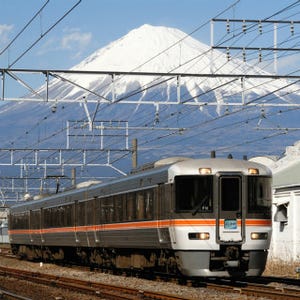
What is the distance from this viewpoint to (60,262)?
3897cm

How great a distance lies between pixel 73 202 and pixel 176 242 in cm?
1240

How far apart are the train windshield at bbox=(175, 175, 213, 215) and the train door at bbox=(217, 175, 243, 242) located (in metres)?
0.27

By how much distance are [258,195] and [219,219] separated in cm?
130

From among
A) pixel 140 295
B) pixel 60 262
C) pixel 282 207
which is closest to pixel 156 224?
pixel 140 295

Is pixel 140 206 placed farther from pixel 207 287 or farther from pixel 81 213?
pixel 81 213

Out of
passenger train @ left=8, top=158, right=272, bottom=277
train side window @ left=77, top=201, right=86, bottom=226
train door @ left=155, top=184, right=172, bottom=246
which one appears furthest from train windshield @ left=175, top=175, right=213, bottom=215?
train side window @ left=77, top=201, right=86, bottom=226

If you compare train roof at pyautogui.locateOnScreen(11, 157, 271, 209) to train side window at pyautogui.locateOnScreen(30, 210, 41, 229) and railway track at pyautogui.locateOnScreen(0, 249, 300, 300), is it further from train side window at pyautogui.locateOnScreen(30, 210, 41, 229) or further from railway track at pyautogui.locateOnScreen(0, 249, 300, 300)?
train side window at pyautogui.locateOnScreen(30, 210, 41, 229)

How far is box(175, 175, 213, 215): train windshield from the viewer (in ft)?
72.3

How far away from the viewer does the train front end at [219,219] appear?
21797mm

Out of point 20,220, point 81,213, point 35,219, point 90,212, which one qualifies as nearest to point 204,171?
point 90,212

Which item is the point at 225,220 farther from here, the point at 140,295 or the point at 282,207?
the point at 282,207

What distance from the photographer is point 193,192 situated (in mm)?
22125

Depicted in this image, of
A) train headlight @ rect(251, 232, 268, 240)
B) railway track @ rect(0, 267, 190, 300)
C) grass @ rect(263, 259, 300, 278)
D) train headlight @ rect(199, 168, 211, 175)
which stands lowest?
railway track @ rect(0, 267, 190, 300)

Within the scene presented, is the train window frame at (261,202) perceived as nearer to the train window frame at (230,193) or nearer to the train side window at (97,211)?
the train window frame at (230,193)
